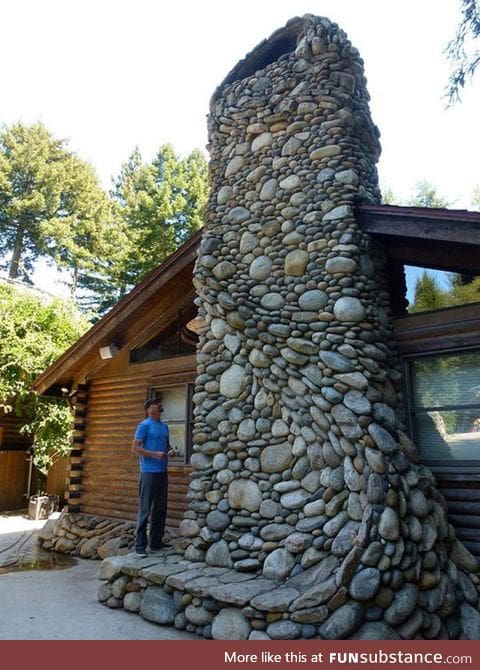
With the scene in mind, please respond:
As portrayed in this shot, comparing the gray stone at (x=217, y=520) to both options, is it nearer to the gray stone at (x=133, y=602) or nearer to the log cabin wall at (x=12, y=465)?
the gray stone at (x=133, y=602)

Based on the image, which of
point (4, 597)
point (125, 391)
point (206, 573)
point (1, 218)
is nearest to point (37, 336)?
point (125, 391)

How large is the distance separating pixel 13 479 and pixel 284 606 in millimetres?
12080

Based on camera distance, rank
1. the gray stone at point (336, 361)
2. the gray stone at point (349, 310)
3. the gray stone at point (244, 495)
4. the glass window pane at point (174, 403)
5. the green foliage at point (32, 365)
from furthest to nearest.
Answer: the green foliage at point (32, 365) < the glass window pane at point (174, 403) < the gray stone at point (349, 310) < the gray stone at point (244, 495) < the gray stone at point (336, 361)

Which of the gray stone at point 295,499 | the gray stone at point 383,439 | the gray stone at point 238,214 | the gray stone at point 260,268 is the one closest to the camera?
the gray stone at point 383,439

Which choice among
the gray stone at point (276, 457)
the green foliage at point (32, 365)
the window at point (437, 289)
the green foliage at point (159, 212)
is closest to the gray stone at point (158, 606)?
the gray stone at point (276, 457)

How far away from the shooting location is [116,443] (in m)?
8.71

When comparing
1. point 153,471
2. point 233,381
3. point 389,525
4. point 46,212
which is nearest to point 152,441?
point 153,471

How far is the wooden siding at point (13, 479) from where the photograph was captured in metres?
13.6

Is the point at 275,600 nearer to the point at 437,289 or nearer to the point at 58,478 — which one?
the point at 437,289

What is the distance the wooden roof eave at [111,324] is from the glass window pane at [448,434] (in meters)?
4.04

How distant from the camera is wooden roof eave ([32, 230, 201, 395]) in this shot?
758 cm

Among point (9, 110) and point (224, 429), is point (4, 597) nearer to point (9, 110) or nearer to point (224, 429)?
point (224, 429)

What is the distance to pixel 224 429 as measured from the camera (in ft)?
19.5

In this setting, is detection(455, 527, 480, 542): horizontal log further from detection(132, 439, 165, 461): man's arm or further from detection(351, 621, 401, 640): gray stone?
detection(132, 439, 165, 461): man's arm
